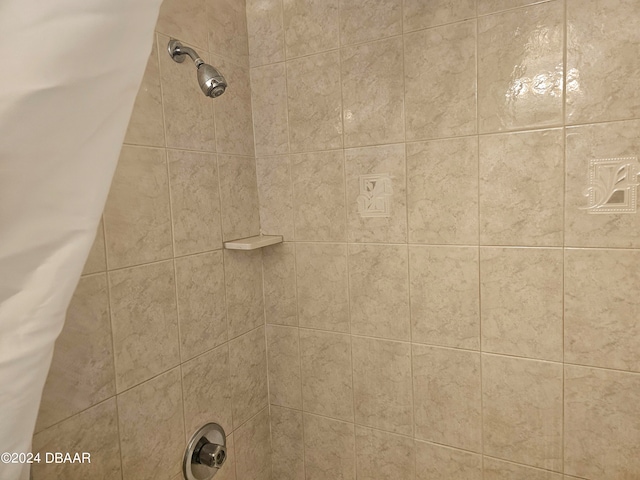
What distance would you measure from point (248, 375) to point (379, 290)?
1.85ft

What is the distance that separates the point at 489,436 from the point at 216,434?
2.74ft

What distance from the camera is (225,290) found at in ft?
4.60

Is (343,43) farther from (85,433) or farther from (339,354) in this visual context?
(85,433)

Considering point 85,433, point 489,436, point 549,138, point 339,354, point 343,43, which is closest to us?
point 85,433

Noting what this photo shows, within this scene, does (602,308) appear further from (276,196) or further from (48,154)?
(48,154)

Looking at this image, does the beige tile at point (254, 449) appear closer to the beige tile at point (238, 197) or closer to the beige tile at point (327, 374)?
the beige tile at point (327, 374)

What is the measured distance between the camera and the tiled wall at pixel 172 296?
100 cm

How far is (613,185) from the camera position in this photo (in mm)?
1051

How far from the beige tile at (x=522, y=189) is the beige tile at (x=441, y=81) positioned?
0.34 ft

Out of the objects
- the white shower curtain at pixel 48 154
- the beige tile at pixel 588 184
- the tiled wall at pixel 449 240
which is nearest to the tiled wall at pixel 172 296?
the tiled wall at pixel 449 240

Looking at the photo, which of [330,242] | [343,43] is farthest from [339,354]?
[343,43]

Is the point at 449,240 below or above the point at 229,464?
above

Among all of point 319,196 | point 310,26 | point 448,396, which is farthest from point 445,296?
point 310,26

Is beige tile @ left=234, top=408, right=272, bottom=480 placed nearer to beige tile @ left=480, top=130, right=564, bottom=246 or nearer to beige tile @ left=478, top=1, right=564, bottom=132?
beige tile @ left=480, top=130, right=564, bottom=246
